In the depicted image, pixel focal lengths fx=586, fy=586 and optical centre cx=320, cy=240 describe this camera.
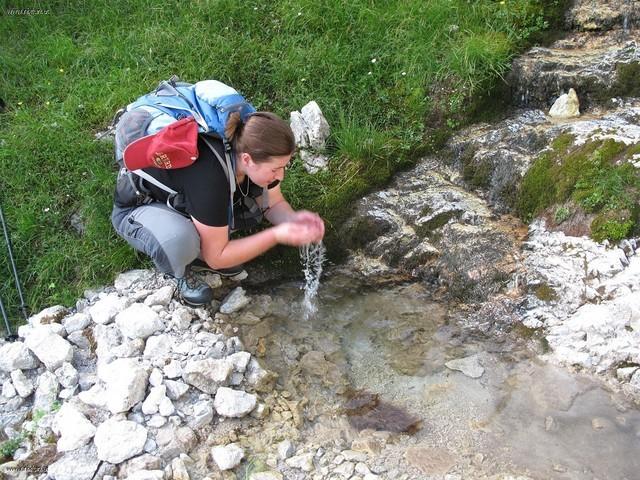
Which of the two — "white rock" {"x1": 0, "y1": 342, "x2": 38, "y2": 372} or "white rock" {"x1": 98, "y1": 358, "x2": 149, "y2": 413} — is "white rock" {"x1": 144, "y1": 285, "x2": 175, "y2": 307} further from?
"white rock" {"x1": 0, "y1": 342, "x2": 38, "y2": 372}

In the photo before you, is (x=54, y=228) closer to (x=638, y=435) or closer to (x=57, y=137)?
(x=57, y=137)

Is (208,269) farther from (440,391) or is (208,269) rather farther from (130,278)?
(440,391)

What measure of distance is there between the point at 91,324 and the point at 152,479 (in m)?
1.38

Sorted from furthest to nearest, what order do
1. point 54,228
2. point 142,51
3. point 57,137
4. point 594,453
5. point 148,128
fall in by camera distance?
point 142,51 < point 57,137 < point 54,228 < point 148,128 < point 594,453

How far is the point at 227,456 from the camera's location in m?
2.96

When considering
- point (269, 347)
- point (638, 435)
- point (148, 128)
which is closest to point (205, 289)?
point (269, 347)

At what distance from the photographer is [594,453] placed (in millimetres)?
2982

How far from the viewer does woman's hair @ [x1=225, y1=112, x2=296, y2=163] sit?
3047 mm

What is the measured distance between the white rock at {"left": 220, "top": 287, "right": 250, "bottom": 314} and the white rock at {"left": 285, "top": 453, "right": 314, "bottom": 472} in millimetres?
1204

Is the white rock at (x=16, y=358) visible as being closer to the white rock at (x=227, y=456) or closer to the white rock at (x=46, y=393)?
the white rock at (x=46, y=393)

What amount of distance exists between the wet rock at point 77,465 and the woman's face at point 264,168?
1.65 meters

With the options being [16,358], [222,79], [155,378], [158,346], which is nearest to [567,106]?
[222,79]

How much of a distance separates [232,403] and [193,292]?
875 millimetres

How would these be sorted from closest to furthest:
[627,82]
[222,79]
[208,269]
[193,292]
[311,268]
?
[193,292]
[208,269]
[311,268]
[627,82]
[222,79]
